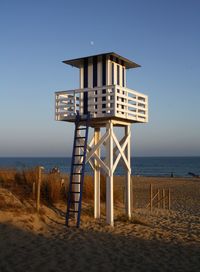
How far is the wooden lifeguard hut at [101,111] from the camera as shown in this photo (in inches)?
529

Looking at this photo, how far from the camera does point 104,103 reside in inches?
525

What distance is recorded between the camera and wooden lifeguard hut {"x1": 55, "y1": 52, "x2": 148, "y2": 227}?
1343 centimetres

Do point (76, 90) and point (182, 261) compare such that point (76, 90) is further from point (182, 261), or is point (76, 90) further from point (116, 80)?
point (182, 261)

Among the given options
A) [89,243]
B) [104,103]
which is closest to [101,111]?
[104,103]

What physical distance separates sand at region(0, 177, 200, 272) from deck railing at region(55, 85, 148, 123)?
386 centimetres

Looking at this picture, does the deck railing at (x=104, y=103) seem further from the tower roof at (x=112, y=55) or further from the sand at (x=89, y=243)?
the sand at (x=89, y=243)

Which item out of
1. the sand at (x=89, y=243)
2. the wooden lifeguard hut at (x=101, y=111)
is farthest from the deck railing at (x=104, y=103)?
the sand at (x=89, y=243)

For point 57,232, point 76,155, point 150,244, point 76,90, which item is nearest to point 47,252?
point 57,232

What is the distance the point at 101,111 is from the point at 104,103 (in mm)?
401

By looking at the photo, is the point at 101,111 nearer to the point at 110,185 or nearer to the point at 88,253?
the point at 110,185

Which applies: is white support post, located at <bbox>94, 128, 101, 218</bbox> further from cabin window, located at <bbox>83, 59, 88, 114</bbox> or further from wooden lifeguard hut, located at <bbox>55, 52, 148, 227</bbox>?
cabin window, located at <bbox>83, 59, 88, 114</bbox>

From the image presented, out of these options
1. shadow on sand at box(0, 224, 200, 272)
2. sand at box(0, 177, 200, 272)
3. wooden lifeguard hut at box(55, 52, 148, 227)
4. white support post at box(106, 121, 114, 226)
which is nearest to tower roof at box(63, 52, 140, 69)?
wooden lifeguard hut at box(55, 52, 148, 227)

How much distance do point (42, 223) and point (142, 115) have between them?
5620 mm

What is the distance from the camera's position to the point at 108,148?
13.6 m
